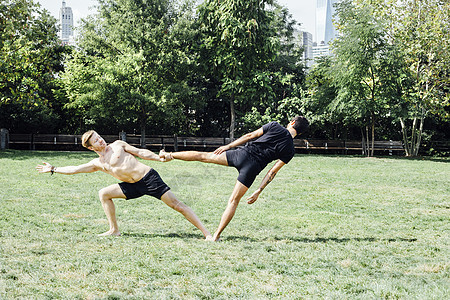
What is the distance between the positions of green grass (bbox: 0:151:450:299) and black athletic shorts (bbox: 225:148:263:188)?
104 cm

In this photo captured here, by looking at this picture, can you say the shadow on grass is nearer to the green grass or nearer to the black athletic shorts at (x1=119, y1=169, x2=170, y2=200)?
the green grass

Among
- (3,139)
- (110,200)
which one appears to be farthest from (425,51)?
(110,200)

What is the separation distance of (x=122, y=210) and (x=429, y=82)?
28007 mm

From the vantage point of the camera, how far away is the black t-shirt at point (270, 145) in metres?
6.68

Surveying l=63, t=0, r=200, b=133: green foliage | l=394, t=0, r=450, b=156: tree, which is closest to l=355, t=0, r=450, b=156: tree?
l=394, t=0, r=450, b=156: tree

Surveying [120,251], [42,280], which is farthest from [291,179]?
[42,280]

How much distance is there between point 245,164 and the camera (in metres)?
6.66

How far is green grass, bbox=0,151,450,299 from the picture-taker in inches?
183

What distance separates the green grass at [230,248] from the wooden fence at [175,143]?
57.3ft

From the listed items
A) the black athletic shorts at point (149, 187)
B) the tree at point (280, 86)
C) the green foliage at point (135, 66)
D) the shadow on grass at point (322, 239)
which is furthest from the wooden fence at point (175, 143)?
the shadow on grass at point (322, 239)

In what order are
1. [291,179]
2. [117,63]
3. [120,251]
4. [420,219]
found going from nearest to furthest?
[120,251], [420,219], [291,179], [117,63]

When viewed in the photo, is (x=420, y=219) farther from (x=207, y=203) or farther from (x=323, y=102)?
(x=323, y=102)

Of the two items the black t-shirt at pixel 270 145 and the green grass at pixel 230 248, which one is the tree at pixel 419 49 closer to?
the green grass at pixel 230 248

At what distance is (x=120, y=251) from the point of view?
6.11m
